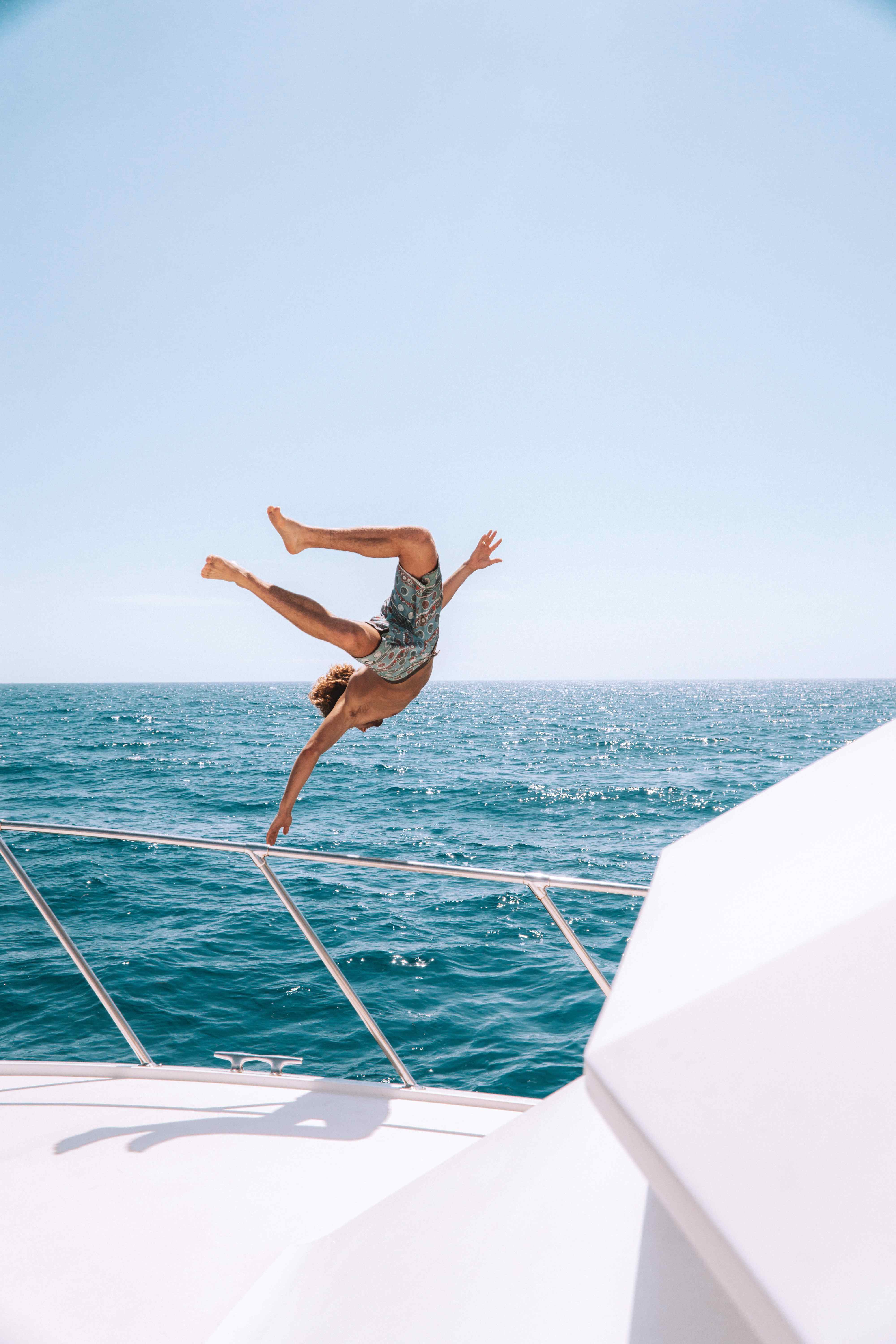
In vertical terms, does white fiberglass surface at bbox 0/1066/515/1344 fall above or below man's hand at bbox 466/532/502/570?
below

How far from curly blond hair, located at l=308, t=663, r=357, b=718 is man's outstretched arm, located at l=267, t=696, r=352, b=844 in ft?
0.96

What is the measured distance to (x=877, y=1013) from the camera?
67cm

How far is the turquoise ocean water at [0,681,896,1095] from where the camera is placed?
19.2ft

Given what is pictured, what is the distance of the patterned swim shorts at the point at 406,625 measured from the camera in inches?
122

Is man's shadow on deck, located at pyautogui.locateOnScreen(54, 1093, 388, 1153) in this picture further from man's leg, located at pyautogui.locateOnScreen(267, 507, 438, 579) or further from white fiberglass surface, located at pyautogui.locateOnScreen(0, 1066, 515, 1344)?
man's leg, located at pyautogui.locateOnScreen(267, 507, 438, 579)

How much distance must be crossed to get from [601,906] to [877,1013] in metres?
9.29

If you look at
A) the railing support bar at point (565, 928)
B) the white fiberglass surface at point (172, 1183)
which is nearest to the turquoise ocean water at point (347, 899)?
the white fiberglass surface at point (172, 1183)

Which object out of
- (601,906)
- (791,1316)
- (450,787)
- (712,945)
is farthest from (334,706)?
(450,787)

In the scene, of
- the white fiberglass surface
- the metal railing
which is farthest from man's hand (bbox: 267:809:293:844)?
the white fiberglass surface

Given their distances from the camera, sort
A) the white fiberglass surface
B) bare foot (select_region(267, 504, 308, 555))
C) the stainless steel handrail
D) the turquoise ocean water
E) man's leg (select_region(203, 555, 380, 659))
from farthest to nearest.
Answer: the turquoise ocean water, man's leg (select_region(203, 555, 380, 659)), bare foot (select_region(267, 504, 308, 555)), the stainless steel handrail, the white fiberglass surface

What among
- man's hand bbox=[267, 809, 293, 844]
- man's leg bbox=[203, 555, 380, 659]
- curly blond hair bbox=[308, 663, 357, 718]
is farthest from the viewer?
curly blond hair bbox=[308, 663, 357, 718]

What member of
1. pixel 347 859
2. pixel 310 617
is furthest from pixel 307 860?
pixel 310 617

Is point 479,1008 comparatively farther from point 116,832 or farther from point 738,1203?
point 738,1203

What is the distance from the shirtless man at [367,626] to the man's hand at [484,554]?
55 millimetres
